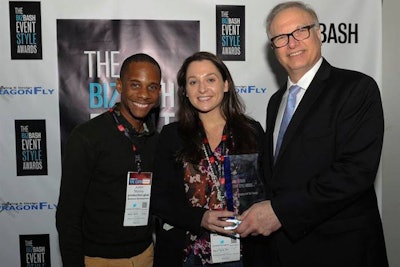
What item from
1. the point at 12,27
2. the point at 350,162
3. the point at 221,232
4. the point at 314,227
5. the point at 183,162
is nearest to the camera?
the point at 350,162

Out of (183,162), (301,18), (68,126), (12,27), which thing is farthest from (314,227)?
(12,27)

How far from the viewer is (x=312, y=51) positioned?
184 centimetres

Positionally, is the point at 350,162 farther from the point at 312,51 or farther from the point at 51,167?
the point at 51,167

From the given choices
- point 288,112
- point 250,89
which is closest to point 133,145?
point 288,112

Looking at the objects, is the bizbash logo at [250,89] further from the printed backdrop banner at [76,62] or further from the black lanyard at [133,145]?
the black lanyard at [133,145]

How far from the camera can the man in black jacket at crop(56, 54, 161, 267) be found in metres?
1.96

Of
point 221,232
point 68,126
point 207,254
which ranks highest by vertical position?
point 68,126

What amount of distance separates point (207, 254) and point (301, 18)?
1.19 metres

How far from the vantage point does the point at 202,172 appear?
6.57ft

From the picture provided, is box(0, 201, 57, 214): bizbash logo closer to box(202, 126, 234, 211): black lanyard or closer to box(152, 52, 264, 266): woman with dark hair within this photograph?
box(152, 52, 264, 266): woman with dark hair

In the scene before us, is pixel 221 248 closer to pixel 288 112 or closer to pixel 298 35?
pixel 288 112

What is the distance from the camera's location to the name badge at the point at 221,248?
195 cm

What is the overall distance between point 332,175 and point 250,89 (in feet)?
5.47

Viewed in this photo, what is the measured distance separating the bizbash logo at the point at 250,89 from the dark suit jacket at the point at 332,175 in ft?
4.53
